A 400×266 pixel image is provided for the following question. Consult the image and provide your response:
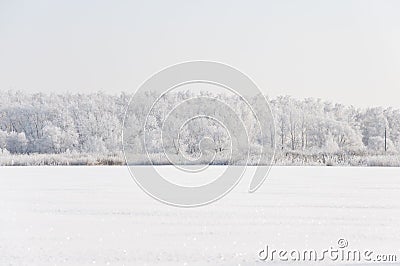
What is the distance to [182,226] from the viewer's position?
6797 millimetres

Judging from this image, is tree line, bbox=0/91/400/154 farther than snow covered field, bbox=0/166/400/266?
Yes

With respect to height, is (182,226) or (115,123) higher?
(115,123)

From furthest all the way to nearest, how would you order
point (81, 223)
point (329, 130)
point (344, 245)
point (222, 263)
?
point (329, 130) < point (81, 223) < point (344, 245) < point (222, 263)

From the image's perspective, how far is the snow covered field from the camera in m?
5.18

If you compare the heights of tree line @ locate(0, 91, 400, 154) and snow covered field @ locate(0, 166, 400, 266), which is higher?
tree line @ locate(0, 91, 400, 154)

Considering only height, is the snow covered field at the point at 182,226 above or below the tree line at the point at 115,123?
below

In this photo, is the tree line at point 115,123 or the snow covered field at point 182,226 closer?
the snow covered field at point 182,226

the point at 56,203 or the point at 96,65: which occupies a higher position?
the point at 96,65

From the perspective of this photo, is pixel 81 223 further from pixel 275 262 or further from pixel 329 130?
pixel 329 130

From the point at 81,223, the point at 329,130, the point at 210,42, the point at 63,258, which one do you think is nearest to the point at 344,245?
the point at 63,258

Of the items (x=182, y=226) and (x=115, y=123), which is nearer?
(x=182, y=226)

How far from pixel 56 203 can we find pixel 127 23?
63.2 feet

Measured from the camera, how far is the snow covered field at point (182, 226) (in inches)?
204

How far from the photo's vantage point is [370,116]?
2228 inches
